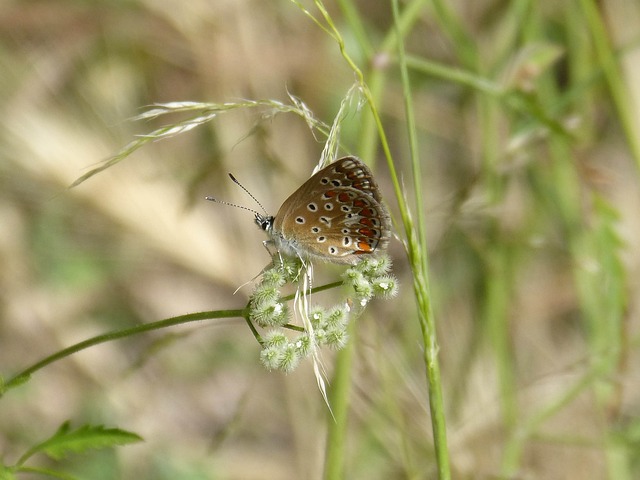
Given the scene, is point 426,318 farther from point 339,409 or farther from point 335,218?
point 339,409

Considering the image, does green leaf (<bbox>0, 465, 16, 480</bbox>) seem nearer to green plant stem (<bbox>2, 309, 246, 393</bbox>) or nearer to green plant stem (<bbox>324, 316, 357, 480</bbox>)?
green plant stem (<bbox>2, 309, 246, 393</bbox>)

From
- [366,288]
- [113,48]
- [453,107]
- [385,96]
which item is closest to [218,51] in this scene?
[113,48]

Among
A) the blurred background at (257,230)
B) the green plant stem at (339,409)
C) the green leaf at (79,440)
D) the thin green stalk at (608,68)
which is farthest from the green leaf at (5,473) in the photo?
the thin green stalk at (608,68)

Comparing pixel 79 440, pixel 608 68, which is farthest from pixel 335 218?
pixel 608 68

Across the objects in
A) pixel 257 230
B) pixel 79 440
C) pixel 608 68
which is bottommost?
pixel 79 440

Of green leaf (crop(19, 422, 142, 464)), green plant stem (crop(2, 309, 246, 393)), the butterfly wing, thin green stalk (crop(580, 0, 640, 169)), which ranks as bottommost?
green leaf (crop(19, 422, 142, 464))

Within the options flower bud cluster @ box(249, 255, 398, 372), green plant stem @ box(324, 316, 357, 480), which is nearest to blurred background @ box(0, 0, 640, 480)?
green plant stem @ box(324, 316, 357, 480)

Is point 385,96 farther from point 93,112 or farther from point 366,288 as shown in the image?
point 366,288
